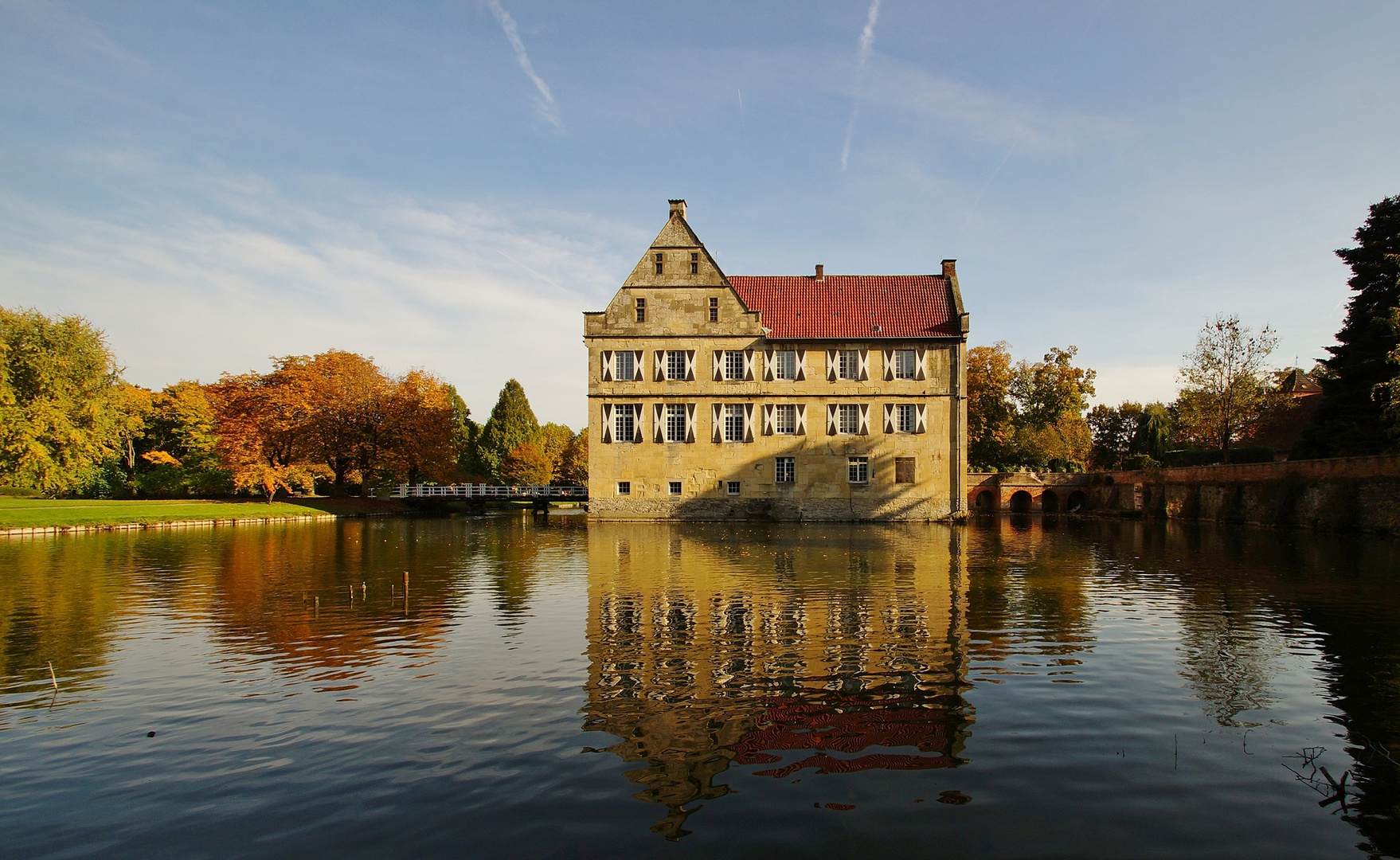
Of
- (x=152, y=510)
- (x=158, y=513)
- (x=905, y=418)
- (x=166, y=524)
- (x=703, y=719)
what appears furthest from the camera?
(x=905, y=418)

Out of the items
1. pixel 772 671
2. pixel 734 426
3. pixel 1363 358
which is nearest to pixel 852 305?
pixel 734 426

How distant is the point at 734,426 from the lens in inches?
1682

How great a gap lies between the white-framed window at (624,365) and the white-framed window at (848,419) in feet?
38.0

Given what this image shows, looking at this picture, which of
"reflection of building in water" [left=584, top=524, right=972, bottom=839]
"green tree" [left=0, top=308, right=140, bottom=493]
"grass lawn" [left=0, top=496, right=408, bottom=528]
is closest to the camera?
"reflection of building in water" [left=584, top=524, right=972, bottom=839]

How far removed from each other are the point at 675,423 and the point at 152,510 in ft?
93.3

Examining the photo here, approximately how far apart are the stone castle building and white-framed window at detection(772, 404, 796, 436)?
0.06m

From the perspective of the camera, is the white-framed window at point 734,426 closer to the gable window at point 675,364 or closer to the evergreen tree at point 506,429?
the gable window at point 675,364

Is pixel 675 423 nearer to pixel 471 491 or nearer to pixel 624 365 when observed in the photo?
pixel 624 365

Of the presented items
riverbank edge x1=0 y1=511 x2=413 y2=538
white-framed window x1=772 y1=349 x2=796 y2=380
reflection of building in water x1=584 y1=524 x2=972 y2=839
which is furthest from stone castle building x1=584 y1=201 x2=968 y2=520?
reflection of building in water x1=584 y1=524 x2=972 y2=839

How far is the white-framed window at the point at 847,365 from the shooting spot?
42419mm

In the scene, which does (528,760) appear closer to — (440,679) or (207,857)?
(207,857)

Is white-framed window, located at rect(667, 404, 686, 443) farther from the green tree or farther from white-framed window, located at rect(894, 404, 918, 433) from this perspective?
the green tree

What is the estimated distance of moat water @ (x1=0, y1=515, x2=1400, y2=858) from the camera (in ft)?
19.0

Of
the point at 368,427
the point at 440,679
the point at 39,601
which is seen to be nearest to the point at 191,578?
the point at 39,601
